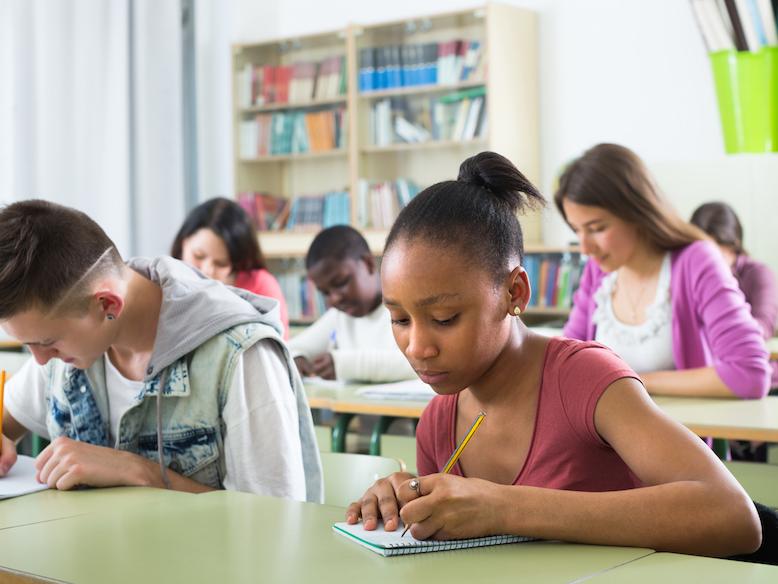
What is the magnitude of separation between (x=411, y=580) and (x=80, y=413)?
1069mm

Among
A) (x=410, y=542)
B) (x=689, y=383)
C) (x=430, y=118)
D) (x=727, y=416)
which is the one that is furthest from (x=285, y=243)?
(x=410, y=542)

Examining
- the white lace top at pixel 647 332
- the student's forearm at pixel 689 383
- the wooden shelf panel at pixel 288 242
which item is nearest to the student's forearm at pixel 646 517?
the student's forearm at pixel 689 383

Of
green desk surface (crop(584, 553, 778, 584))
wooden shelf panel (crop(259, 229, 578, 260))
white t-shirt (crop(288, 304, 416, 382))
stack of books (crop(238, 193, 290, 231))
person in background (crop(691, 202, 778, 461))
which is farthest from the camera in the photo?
stack of books (crop(238, 193, 290, 231))

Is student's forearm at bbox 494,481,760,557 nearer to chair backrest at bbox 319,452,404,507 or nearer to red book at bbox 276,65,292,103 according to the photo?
chair backrest at bbox 319,452,404,507

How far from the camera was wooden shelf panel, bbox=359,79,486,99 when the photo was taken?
5.66m

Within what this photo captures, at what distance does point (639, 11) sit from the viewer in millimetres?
5555

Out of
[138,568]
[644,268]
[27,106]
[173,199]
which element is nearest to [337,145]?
[173,199]

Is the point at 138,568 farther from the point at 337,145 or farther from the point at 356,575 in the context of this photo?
the point at 337,145

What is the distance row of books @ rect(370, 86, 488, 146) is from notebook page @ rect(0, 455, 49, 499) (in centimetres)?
409

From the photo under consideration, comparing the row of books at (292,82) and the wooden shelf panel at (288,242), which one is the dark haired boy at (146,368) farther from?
the row of books at (292,82)

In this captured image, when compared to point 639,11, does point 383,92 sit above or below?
below

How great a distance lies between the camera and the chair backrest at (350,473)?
197 centimetres

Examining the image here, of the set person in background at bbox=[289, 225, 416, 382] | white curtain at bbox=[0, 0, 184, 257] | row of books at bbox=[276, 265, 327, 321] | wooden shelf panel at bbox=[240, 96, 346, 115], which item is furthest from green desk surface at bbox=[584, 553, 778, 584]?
wooden shelf panel at bbox=[240, 96, 346, 115]

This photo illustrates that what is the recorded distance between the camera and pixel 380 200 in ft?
19.9
